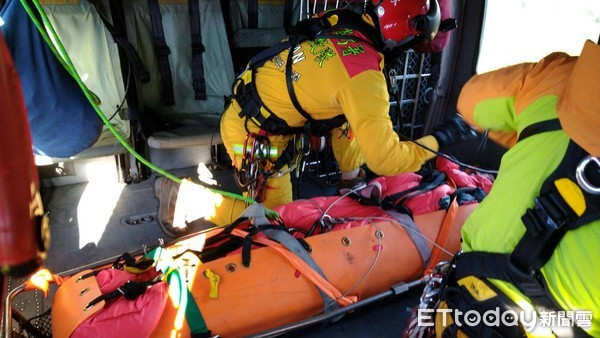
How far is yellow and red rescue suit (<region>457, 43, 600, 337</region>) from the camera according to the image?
0.98m

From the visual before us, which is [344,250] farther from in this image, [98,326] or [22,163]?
[22,163]

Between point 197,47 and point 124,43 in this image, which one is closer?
point 124,43

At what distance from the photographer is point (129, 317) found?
1.46 meters

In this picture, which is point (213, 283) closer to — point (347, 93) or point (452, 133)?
point (347, 93)

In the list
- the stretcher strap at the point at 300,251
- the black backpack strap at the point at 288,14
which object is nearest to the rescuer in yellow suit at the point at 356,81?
the stretcher strap at the point at 300,251

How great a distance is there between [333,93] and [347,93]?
0.33 feet

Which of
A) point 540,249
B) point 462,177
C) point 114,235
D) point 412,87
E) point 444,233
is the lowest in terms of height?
point 114,235

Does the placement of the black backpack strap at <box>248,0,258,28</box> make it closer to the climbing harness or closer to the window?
the window

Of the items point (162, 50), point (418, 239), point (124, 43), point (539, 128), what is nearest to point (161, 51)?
point (162, 50)

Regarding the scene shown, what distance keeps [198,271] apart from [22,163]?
125cm

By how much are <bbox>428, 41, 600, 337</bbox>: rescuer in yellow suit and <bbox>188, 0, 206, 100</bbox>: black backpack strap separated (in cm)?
283

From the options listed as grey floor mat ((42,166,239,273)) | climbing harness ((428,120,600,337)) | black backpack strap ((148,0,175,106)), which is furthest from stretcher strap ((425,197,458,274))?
black backpack strap ((148,0,175,106))

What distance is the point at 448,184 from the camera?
2.61 m

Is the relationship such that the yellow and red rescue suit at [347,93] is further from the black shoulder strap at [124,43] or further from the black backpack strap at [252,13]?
the black backpack strap at [252,13]
